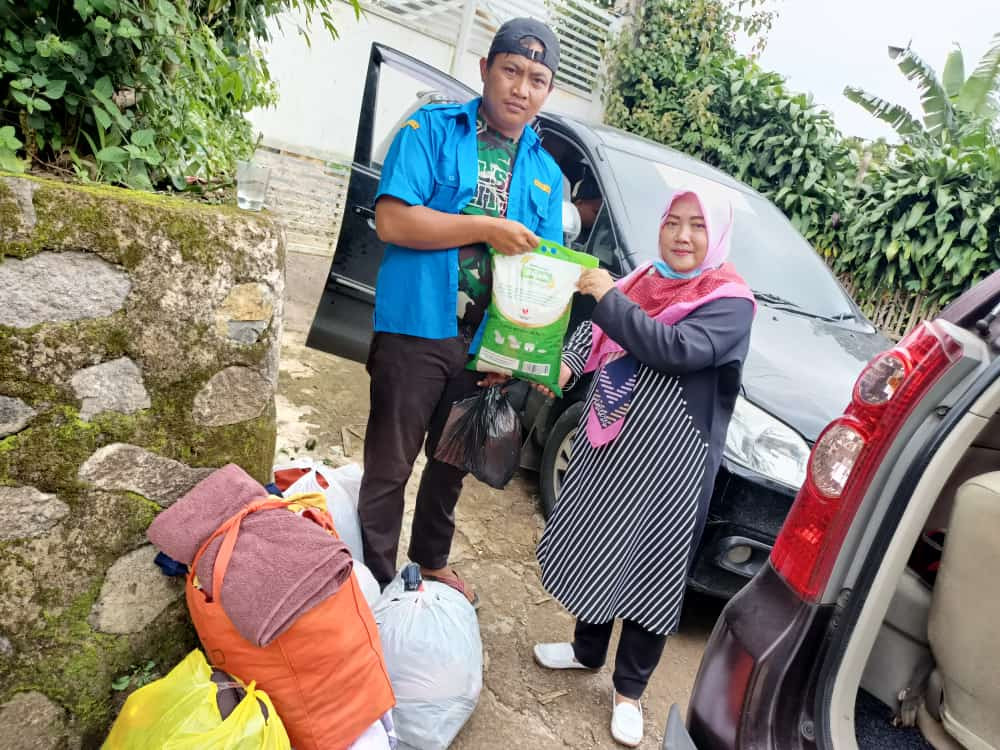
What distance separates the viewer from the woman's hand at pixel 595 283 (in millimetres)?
1915

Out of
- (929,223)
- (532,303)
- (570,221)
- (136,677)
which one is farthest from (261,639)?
(929,223)

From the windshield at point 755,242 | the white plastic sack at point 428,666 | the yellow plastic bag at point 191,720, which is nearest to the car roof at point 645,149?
the windshield at point 755,242

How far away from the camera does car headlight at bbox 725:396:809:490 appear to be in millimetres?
2363

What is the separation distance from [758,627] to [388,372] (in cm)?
127

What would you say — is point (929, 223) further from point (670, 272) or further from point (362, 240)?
point (670, 272)

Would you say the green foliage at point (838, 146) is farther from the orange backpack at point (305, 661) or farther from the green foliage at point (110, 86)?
the orange backpack at point (305, 661)

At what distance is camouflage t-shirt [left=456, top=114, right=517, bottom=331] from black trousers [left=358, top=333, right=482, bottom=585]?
11cm

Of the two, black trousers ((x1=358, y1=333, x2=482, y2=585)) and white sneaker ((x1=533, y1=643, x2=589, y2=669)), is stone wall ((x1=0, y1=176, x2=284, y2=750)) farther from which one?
white sneaker ((x1=533, y1=643, x2=589, y2=669))

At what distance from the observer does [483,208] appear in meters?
2.11

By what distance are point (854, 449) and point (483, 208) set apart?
1.28 meters

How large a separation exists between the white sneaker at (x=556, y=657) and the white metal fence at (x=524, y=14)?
7.07 metres

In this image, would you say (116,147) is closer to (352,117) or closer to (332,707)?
(332,707)

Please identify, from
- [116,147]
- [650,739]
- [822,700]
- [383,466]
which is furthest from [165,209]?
[650,739]

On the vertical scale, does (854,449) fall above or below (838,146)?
below
